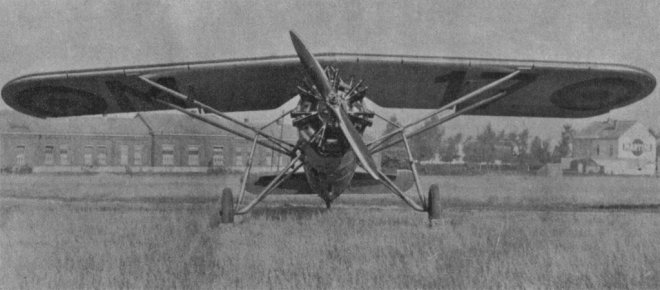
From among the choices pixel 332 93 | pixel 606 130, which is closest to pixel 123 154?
pixel 606 130

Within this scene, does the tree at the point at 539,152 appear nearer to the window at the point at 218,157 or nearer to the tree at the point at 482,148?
the tree at the point at 482,148

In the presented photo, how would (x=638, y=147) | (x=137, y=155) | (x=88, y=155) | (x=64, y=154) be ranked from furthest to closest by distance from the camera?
1. (x=638, y=147)
2. (x=137, y=155)
3. (x=88, y=155)
4. (x=64, y=154)

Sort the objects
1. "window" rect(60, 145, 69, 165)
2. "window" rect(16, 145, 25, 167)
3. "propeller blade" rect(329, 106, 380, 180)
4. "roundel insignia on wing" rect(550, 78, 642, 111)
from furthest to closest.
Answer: "window" rect(60, 145, 69, 165) → "window" rect(16, 145, 25, 167) → "roundel insignia on wing" rect(550, 78, 642, 111) → "propeller blade" rect(329, 106, 380, 180)

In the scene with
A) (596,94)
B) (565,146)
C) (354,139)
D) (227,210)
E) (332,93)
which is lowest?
(227,210)

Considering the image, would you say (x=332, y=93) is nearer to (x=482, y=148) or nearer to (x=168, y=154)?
(x=168, y=154)

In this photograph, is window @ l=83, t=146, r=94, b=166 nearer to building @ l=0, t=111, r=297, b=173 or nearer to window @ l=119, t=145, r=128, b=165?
building @ l=0, t=111, r=297, b=173

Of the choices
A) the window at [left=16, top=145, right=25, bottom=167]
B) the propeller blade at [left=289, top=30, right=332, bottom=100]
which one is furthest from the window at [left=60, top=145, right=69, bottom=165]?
the propeller blade at [left=289, top=30, right=332, bottom=100]

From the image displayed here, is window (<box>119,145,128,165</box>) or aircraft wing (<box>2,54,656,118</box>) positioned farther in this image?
window (<box>119,145,128,165</box>)
